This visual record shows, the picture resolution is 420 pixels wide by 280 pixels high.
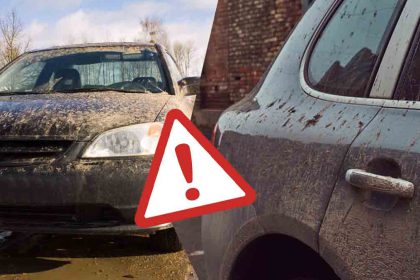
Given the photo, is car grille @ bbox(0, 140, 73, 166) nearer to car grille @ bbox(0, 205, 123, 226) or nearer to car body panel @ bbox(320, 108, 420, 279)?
car grille @ bbox(0, 205, 123, 226)

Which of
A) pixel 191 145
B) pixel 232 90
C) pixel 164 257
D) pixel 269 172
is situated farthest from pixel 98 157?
pixel 232 90

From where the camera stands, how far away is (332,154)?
1.50 meters

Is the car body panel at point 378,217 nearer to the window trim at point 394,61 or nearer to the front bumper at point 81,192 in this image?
the window trim at point 394,61

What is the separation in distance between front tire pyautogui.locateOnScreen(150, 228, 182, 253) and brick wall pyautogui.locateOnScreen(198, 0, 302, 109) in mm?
5722

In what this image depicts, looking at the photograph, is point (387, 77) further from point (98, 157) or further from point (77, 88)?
point (77, 88)

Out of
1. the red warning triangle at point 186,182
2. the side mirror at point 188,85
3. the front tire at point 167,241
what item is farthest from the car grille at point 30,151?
the side mirror at point 188,85

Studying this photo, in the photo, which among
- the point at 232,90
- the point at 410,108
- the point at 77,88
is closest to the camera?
the point at 410,108

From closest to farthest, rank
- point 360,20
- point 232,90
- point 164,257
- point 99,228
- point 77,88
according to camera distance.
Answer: point 360,20, point 99,228, point 164,257, point 77,88, point 232,90

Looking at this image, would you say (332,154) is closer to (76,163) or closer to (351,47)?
(351,47)

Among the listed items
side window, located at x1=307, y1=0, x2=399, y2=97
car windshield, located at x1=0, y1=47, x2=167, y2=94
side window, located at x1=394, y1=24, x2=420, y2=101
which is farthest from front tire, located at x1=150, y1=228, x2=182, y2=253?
side window, located at x1=394, y1=24, x2=420, y2=101

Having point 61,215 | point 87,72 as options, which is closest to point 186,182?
point 61,215

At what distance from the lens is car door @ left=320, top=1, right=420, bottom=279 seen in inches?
49.5

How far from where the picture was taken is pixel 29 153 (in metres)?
3.35

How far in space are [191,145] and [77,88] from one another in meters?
1.83
